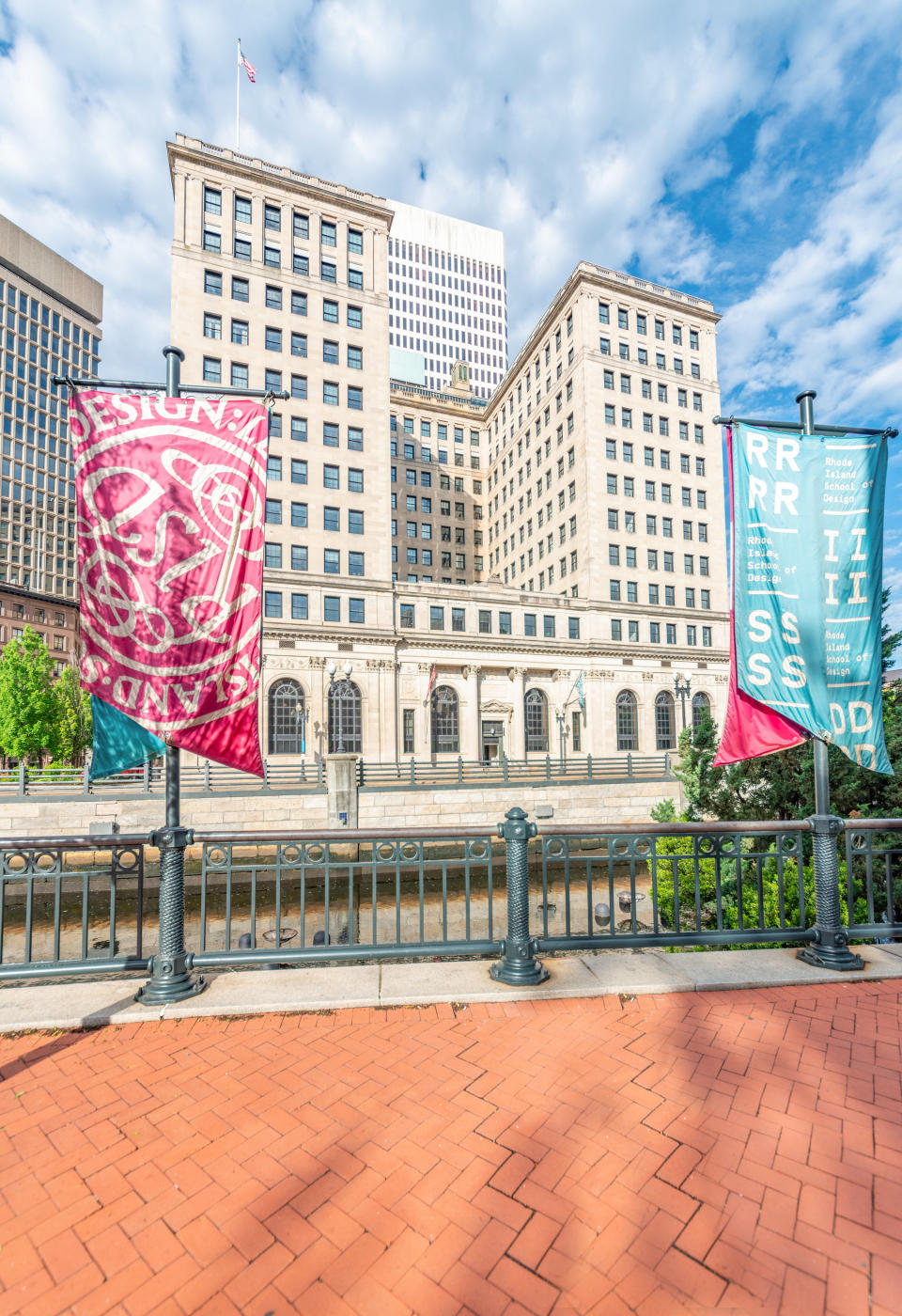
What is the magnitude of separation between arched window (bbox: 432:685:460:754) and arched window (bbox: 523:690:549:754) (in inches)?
219

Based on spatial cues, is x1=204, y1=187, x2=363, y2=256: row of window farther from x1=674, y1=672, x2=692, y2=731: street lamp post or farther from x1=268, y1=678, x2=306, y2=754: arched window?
x1=674, y1=672, x2=692, y2=731: street lamp post

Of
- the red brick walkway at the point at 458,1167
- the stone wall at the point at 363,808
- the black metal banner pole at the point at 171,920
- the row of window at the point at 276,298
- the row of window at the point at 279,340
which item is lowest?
the stone wall at the point at 363,808

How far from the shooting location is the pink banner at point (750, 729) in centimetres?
580

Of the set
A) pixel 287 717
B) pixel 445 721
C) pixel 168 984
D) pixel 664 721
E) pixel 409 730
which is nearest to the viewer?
pixel 168 984

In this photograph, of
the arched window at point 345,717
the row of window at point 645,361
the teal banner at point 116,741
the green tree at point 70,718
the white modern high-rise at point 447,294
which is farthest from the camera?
the white modern high-rise at point 447,294

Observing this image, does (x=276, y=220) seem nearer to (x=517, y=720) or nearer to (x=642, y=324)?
(x=642, y=324)

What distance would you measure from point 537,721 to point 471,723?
569cm

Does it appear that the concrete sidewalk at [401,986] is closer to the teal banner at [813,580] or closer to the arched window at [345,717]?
the teal banner at [813,580]

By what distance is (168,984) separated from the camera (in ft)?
15.9

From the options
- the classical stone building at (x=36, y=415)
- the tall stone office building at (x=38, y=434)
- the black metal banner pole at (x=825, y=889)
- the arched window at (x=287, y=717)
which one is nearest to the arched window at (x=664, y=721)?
the arched window at (x=287, y=717)

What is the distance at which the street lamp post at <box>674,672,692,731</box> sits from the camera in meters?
39.9

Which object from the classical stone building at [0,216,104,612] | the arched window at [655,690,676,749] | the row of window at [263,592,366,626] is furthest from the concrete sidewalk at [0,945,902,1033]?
the classical stone building at [0,216,104,612]

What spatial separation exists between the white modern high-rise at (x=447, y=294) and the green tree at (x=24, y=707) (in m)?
88.7

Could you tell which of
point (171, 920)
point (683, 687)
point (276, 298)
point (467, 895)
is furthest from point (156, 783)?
point (683, 687)
